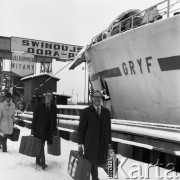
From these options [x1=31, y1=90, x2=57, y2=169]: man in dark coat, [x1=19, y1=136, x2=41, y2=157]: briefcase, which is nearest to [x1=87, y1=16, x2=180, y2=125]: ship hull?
[x1=31, y1=90, x2=57, y2=169]: man in dark coat

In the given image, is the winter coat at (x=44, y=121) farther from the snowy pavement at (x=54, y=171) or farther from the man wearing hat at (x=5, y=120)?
the man wearing hat at (x=5, y=120)

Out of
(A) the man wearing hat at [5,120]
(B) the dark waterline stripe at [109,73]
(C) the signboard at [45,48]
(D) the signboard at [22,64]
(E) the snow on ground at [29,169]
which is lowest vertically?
(E) the snow on ground at [29,169]

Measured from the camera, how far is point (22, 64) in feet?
87.5

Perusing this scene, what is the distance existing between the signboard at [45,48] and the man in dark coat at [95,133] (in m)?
21.1

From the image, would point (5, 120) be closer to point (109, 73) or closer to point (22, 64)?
point (109, 73)

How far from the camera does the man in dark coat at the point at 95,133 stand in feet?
14.9

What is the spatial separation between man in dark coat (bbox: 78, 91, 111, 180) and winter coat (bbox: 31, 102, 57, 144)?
183 centimetres

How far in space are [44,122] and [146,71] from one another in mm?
3975

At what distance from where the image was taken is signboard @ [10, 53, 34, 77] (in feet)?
84.7

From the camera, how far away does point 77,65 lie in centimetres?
1664

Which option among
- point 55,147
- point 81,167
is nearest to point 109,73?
point 55,147

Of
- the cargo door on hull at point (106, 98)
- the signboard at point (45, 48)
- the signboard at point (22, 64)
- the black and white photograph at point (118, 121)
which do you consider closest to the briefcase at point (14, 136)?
the black and white photograph at point (118, 121)

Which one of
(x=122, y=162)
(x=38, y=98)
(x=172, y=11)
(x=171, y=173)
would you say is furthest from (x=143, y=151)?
(x=38, y=98)

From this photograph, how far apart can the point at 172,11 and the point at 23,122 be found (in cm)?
1048
